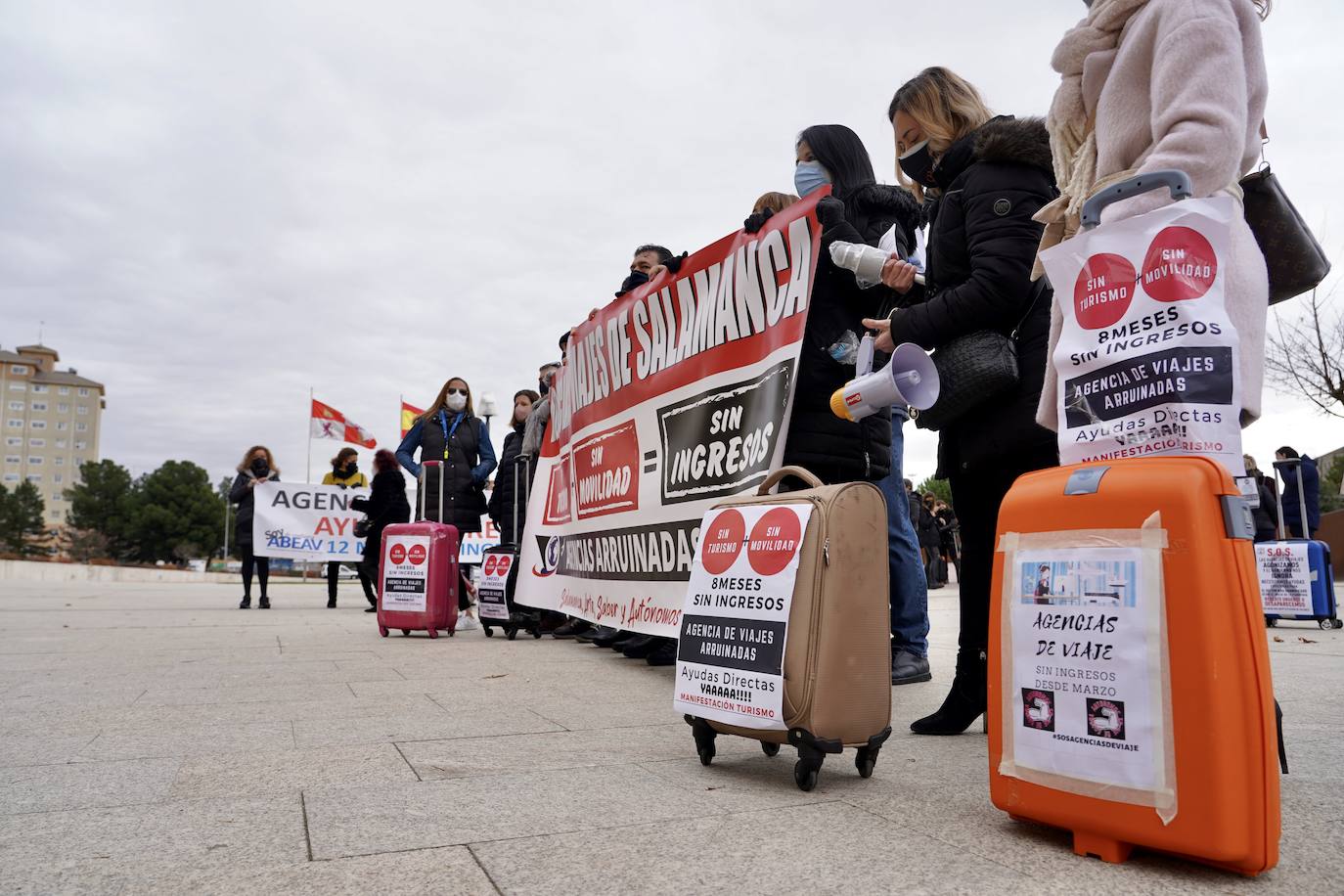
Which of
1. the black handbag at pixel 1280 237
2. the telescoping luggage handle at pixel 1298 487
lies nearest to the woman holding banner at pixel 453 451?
the black handbag at pixel 1280 237

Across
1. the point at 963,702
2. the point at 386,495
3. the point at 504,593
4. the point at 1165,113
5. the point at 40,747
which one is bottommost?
the point at 40,747

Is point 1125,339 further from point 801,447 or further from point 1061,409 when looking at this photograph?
point 801,447

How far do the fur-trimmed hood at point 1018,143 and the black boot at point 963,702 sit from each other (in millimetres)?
1455

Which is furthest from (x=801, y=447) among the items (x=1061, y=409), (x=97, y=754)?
(x=97, y=754)

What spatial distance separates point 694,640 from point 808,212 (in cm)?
184

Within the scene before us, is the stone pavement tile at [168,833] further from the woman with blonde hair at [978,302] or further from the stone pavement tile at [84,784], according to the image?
the woman with blonde hair at [978,302]

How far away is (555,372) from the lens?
6.67 metres

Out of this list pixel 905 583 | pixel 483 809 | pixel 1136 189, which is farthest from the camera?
pixel 905 583

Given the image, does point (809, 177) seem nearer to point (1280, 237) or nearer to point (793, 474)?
point (793, 474)

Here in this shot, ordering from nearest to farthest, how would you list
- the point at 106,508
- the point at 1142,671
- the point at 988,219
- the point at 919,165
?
the point at 1142,671 → the point at 988,219 → the point at 919,165 → the point at 106,508

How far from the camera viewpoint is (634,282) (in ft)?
17.4

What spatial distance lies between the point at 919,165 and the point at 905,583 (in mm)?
2039

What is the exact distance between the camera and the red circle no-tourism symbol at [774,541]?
2.34 meters

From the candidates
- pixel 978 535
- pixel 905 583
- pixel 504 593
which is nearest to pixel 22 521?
pixel 504 593
